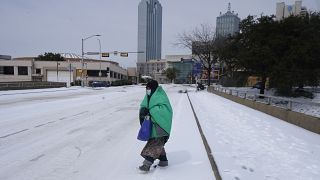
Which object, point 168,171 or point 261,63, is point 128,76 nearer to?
point 261,63

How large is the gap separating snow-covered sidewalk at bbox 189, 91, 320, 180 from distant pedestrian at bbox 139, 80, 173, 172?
129cm

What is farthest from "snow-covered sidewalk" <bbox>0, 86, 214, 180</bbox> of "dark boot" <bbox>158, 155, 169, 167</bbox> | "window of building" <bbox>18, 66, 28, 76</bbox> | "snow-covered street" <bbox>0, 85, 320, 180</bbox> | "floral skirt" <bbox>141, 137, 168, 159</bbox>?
"window of building" <bbox>18, 66, 28, 76</bbox>

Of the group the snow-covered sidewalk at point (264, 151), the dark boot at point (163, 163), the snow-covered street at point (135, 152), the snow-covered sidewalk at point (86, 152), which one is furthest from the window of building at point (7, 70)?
the dark boot at point (163, 163)

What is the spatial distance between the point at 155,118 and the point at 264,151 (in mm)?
3533

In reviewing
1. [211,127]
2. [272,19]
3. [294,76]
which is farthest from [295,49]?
[211,127]

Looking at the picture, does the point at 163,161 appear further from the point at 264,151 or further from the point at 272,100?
the point at 272,100

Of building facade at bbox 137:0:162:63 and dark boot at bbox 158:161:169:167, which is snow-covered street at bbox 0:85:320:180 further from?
building facade at bbox 137:0:162:63

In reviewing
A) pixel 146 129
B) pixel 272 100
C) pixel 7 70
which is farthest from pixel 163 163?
pixel 7 70

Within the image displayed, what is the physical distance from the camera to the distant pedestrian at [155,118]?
19.0 feet

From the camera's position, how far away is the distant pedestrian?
19.0 ft

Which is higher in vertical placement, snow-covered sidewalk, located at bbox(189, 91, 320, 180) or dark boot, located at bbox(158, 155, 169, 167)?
dark boot, located at bbox(158, 155, 169, 167)

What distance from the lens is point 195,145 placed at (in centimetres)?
851

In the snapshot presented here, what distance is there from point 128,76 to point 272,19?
119m

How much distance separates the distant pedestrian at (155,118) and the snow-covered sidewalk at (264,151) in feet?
4.22
